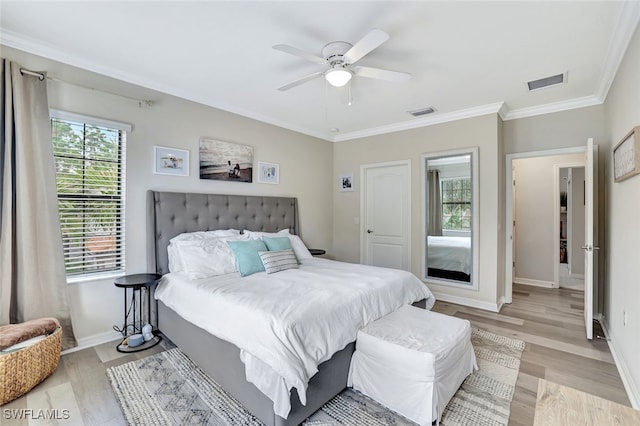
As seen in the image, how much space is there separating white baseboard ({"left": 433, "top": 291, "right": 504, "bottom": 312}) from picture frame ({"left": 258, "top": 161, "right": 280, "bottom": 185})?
9.85 ft

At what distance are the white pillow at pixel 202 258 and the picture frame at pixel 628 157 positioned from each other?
130 inches

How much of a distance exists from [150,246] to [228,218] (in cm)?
95

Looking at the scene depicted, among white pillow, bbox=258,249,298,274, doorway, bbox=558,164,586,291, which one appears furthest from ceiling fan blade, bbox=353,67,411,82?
doorway, bbox=558,164,586,291

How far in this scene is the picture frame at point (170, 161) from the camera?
3.18 metres

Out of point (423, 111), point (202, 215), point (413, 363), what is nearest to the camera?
point (413, 363)

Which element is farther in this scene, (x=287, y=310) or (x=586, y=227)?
(x=586, y=227)

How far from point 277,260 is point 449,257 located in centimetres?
270

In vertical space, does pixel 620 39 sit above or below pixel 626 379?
above

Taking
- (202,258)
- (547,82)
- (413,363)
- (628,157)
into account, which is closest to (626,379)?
(628,157)

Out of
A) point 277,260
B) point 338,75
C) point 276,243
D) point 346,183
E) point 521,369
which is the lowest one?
point 521,369

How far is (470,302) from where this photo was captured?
4047mm

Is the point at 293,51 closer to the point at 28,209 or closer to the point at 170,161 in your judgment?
the point at 170,161

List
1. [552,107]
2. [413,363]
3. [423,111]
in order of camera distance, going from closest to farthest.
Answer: [413,363]
[552,107]
[423,111]

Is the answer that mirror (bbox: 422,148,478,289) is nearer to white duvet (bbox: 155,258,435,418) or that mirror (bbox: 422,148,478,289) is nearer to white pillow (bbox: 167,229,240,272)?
white duvet (bbox: 155,258,435,418)
